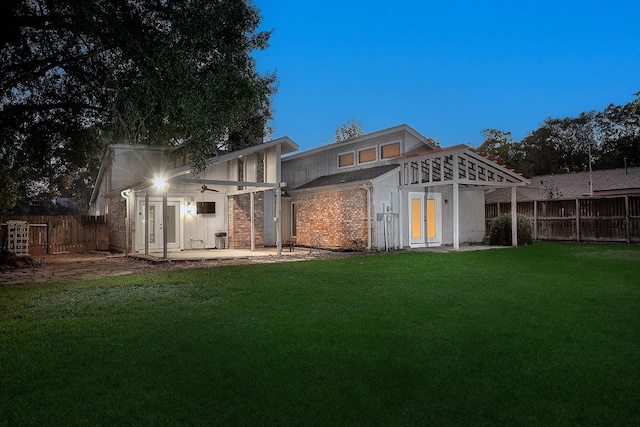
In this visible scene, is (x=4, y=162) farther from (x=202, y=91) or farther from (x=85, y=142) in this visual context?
(x=202, y=91)

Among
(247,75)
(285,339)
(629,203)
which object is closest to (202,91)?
(247,75)

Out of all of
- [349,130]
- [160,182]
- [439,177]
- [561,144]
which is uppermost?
[349,130]

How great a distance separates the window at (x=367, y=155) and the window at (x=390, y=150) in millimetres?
452

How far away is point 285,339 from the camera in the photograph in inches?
210

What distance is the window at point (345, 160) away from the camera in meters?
20.9

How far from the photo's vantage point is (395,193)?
18391mm

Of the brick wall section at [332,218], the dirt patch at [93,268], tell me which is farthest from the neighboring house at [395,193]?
the dirt patch at [93,268]

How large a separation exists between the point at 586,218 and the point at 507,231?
434 cm

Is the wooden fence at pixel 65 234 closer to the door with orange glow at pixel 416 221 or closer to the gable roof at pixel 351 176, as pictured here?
the gable roof at pixel 351 176

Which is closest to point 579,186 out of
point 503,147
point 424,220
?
point 424,220

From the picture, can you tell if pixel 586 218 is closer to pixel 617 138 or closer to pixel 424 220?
pixel 424 220

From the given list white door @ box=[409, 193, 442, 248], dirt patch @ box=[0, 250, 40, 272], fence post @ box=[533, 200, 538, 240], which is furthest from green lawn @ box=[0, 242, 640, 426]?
fence post @ box=[533, 200, 538, 240]

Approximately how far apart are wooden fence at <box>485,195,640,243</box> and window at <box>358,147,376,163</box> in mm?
7986

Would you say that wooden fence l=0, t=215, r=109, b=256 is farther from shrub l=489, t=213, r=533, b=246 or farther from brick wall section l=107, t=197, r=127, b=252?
shrub l=489, t=213, r=533, b=246
